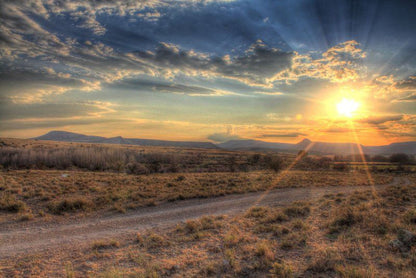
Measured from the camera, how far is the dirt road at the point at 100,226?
802 cm

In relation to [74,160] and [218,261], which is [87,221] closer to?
[218,261]

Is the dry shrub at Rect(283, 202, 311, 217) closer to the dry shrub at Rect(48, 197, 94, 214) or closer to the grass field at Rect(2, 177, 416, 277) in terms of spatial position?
the grass field at Rect(2, 177, 416, 277)

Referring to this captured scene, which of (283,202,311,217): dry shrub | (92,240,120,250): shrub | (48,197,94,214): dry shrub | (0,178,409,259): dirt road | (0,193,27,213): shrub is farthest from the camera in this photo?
(48,197,94,214): dry shrub

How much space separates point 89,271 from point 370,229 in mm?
10256

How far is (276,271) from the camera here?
5793 millimetres

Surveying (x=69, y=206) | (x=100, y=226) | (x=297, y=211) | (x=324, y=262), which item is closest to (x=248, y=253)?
(x=324, y=262)

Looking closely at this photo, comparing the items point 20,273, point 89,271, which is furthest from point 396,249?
point 20,273

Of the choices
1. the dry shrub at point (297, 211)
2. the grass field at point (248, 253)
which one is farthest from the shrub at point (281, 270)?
the dry shrub at point (297, 211)

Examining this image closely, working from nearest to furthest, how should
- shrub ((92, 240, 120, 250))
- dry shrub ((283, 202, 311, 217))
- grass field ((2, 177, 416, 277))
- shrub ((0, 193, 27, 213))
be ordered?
1. grass field ((2, 177, 416, 277))
2. shrub ((92, 240, 120, 250))
3. dry shrub ((283, 202, 311, 217))
4. shrub ((0, 193, 27, 213))

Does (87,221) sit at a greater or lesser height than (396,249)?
lesser

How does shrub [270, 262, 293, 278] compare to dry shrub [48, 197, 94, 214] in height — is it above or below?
above

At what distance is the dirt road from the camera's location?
8.02m

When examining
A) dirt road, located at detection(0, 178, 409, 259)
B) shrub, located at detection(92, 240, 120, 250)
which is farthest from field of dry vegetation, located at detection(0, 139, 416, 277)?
dirt road, located at detection(0, 178, 409, 259)

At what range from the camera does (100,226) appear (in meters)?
10.3
